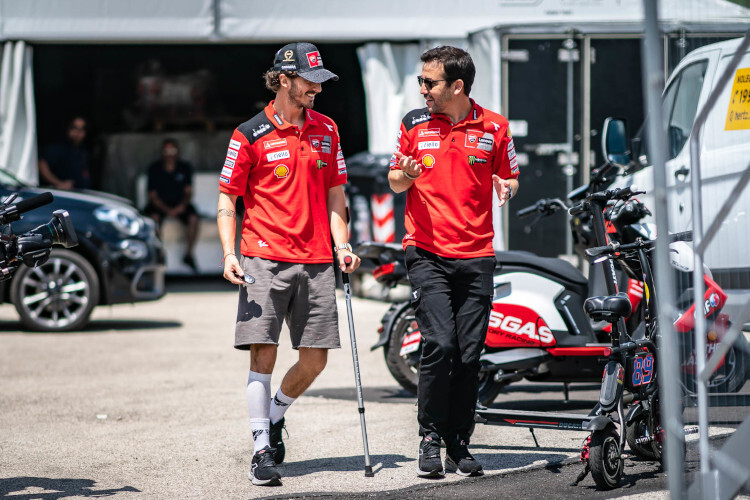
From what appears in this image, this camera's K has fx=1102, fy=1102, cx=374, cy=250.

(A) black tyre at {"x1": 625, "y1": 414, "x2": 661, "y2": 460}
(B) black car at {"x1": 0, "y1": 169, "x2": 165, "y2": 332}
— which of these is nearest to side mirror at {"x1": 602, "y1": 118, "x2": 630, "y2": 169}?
(A) black tyre at {"x1": 625, "y1": 414, "x2": 661, "y2": 460}

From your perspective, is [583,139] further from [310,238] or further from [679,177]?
[310,238]

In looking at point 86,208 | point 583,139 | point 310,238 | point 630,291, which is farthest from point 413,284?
point 583,139

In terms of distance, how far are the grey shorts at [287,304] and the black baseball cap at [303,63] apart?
89 centimetres

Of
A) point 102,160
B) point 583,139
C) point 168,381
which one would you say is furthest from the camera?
point 102,160

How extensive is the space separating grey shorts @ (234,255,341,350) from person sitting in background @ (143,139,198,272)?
10837mm

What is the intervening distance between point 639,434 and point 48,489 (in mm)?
2771

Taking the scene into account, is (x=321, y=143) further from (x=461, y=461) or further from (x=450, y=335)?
(x=461, y=461)

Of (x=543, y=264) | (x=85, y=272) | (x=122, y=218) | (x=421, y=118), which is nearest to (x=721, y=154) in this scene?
(x=421, y=118)

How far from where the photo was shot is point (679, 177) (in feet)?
23.0

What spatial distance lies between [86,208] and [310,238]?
6149 millimetres

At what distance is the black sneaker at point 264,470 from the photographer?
508 centimetres

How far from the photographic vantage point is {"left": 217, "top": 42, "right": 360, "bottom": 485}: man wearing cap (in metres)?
5.16

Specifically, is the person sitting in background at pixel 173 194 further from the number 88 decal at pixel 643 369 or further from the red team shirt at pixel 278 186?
the number 88 decal at pixel 643 369

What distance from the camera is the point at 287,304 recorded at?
5266 millimetres
